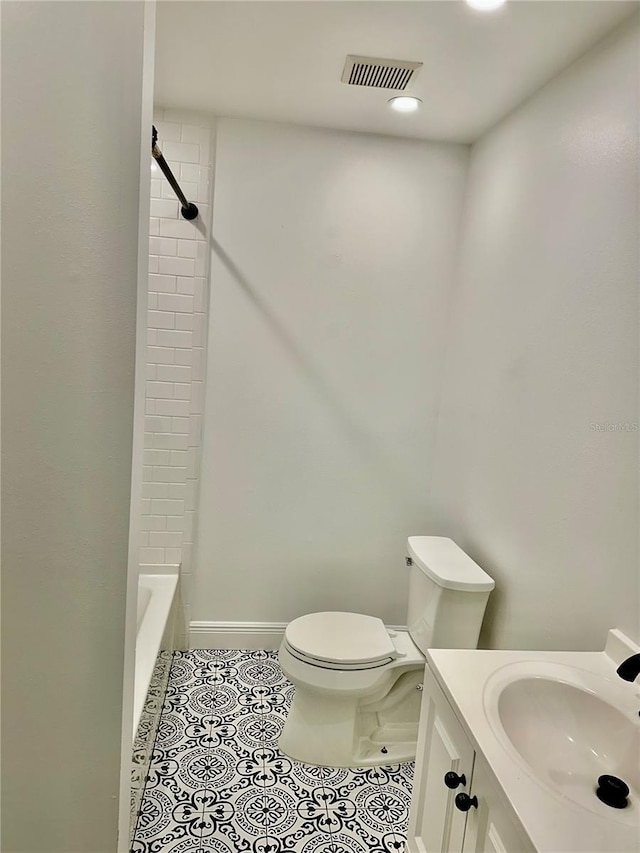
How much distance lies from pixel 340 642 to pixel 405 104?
2.05 metres

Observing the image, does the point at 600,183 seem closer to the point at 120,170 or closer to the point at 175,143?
the point at 120,170

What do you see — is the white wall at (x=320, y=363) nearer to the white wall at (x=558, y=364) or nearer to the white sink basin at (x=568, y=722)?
the white wall at (x=558, y=364)

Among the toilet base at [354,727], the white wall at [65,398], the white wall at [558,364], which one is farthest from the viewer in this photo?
the toilet base at [354,727]

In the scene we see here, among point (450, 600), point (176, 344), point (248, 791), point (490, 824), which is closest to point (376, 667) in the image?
point (450, 600)

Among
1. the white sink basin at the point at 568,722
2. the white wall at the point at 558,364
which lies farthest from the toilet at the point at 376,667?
the white sink basin at the point at 568,722

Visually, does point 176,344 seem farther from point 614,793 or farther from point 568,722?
point 614,793

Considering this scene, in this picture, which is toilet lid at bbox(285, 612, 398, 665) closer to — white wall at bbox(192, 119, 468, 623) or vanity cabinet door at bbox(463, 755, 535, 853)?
white wall at bbox(192, 119, 468, 623)

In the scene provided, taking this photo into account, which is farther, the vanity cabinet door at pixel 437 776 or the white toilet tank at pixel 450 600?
the white toilet tank at pixel 450 600

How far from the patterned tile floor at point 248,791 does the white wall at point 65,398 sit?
32.1 inches

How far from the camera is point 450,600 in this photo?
6.45ft

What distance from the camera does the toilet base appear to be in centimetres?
204

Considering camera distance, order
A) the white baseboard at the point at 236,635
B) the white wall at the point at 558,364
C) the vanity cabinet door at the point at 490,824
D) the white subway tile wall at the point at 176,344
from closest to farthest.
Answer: the vanity cabinet door at the point at 490,824, the white wall at the point at 558,364, the white subway tile wall at the point at 176,344, the white baseboard at the point at 236,635

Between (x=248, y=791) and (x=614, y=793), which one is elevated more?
(x=614, y=793)

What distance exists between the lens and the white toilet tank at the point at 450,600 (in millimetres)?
1940
